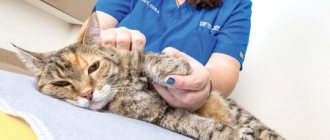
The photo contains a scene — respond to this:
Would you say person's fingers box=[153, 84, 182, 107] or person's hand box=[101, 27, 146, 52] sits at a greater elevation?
person's hand box=[101, 27, 146, 52]

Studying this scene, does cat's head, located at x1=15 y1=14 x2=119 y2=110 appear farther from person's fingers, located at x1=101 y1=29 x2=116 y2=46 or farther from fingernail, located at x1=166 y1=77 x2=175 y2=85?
fingernail, located at x1=166 y1=77 x2=175 y2=85

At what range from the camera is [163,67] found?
2.51 ft

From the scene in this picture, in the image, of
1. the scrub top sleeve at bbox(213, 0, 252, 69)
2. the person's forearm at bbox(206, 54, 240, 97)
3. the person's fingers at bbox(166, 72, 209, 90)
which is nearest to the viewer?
the person's fingers at bbox(166, 72, 209, 90)

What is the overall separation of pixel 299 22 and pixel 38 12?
162 cm

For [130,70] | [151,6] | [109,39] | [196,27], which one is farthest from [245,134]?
[151,6]

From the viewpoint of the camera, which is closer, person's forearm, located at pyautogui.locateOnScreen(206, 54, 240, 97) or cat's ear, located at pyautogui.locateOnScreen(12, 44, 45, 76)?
cat's ear, located at pyautogui.locateOnScreen(12, 44, 45, 76)

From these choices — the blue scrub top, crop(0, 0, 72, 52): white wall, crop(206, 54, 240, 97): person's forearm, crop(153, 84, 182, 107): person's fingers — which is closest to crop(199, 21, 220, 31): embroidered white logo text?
the blue scrub top

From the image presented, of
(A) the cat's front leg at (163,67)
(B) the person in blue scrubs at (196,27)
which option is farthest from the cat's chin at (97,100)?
(B) the person in blue scrubs at (196,27)

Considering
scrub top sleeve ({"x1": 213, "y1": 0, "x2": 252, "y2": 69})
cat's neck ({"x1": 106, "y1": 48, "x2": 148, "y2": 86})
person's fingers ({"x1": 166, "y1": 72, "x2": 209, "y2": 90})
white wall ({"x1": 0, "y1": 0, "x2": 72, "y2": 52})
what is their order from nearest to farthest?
person's fingers ({"x1": 166, "y1": 72, "x2": 209, "y2": 90}) < cat's neck ({"x1": 106, "y1": 48, "x2": 148, "y2": 86}) < scrub top sleeve ({"x1": 213, "y1": 0, "x2": 252, "y2": 69}) < white wall ({"x1": 0, "y1": 0, "x2": 72, "y2": 52})

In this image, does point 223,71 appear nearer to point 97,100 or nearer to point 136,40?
point 136,40

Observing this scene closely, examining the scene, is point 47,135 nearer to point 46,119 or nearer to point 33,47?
point 46,119

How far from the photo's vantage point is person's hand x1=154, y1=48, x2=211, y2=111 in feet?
2.35

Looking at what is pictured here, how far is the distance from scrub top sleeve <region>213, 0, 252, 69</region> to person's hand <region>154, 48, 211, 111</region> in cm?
43

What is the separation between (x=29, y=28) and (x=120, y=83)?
5.54ft
